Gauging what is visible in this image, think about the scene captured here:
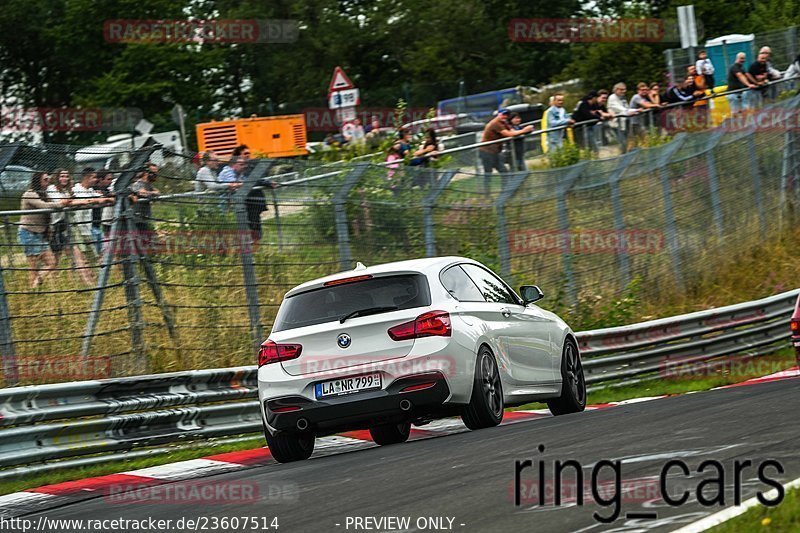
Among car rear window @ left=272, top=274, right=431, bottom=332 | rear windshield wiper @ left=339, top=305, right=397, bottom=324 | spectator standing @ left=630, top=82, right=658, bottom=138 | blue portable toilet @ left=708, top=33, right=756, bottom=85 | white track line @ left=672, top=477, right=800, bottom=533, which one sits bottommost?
white track line @ left=672, top=477, right=800, bottom=533

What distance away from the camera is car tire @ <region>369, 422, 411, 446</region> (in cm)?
1265

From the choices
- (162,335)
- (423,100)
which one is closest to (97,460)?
(162,335)

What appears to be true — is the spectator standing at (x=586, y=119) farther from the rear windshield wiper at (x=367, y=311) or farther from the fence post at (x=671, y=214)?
the rear windshield wiper at (x=367, y=311)

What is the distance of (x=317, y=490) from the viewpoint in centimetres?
837

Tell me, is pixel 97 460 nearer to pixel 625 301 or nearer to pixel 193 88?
pixel 625 301

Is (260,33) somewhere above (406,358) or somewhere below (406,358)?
above

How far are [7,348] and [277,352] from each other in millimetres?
2527

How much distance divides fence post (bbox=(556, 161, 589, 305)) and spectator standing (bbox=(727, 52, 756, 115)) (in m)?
7.12

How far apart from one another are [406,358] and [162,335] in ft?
12.7
